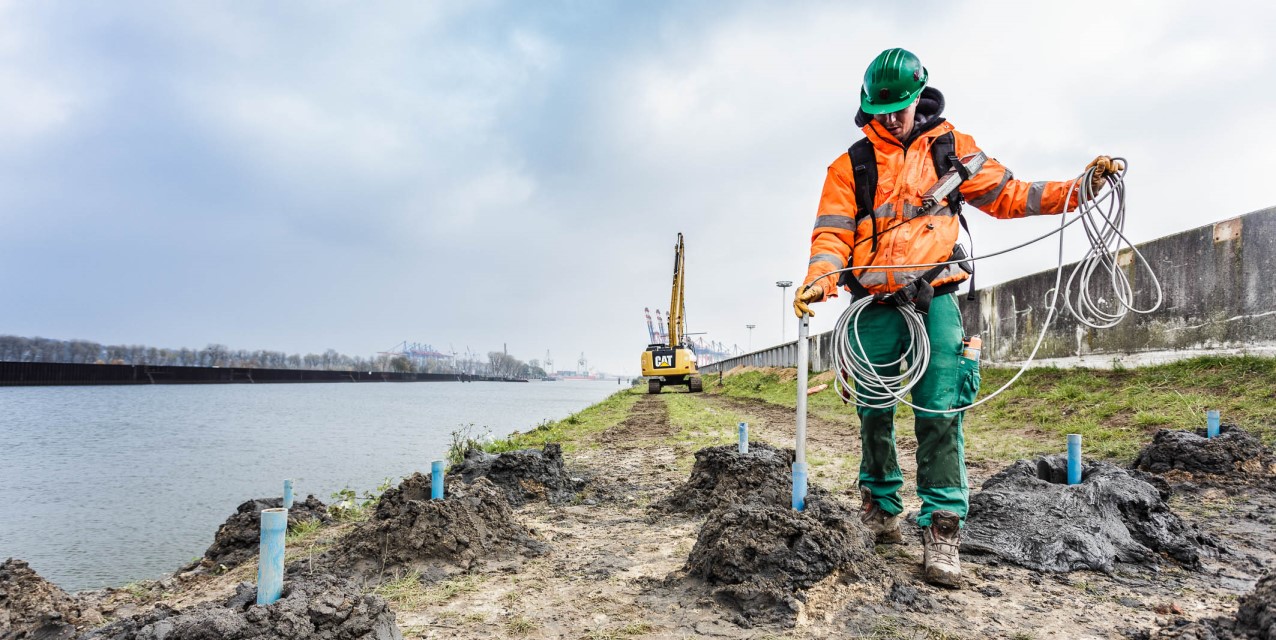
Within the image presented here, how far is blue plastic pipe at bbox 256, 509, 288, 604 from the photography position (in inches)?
84.1

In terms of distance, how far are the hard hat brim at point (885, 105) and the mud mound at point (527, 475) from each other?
3.56 metres

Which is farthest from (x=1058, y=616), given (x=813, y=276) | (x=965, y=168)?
(x=965, y=168)

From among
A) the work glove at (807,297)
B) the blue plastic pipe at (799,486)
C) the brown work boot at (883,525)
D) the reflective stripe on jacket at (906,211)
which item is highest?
the reflective stripe on jacket at (906,211)

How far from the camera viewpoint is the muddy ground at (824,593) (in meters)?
2.34

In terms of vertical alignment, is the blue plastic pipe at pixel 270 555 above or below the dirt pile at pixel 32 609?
above

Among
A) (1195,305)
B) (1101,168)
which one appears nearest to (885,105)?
(1101,168)

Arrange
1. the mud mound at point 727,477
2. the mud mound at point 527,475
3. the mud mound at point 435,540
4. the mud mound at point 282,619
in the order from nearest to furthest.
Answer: the mud mound at point 282,619, the mud mound at point 435,540, the mud mound at point 727,477, the mud mound at point 527,475

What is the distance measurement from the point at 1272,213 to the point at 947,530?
23.9ft

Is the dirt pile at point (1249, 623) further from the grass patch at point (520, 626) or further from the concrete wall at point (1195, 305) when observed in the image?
the concrete wall at point (1195, 305)

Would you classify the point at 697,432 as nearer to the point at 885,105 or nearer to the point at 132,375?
the point at 885,105

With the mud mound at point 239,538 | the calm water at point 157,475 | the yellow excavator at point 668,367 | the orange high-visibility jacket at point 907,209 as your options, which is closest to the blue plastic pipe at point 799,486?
the orange high-visibility jacket at point 907,209

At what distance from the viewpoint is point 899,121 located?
117 inches

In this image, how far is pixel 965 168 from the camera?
9.41 feet

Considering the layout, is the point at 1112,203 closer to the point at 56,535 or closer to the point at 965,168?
the point at 965,168
